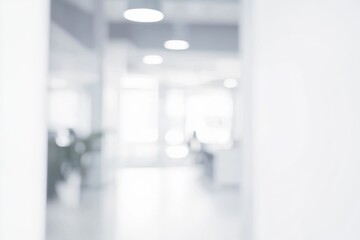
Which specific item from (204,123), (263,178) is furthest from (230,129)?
(263,178)

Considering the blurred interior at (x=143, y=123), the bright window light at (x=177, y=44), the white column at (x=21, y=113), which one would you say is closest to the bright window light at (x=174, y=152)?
the blurred interior at (x=143, y=123)

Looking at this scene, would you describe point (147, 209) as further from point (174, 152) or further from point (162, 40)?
point (162, 40)

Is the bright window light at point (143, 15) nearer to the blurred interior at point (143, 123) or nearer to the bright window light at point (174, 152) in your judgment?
the blurred interior at point (143, 123)

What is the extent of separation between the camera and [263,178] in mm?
2012

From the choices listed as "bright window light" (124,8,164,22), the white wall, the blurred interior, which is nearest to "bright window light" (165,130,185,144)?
the blurred interior

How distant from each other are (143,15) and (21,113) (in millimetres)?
828

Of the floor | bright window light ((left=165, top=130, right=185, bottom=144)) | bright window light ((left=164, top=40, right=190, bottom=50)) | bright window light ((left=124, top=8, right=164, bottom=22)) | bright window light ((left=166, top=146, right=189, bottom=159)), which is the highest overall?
bright window light ((left=124, top=8, right=164, bottom=22))

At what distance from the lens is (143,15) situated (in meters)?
2.05

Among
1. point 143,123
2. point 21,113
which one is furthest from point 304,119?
point 21,113

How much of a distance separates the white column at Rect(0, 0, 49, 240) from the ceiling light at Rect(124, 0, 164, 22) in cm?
46

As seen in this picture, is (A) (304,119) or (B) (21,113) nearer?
(B) (21,113)

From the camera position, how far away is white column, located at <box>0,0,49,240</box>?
183 cm

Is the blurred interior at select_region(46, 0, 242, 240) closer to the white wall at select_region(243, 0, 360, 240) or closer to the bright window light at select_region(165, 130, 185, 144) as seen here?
the bright window light at select_region(165, 130, 185, 144)

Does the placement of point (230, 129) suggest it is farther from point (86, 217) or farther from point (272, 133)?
point (86, 217)
